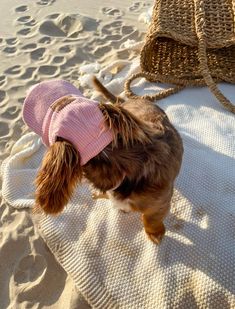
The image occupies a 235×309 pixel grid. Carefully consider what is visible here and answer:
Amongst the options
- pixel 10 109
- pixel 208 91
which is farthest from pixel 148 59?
pixel 10 109

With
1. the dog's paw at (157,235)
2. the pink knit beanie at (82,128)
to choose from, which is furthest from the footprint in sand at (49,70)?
the pink knit beanie at (82,128)

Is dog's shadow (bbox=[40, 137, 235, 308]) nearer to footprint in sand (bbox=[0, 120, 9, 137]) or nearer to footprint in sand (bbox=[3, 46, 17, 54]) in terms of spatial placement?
footprint in sand (bbox=[0, 120, 9, 137])

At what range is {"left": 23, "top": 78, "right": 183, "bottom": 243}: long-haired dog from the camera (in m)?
1.54

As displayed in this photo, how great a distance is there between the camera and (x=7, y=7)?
4.96 metres

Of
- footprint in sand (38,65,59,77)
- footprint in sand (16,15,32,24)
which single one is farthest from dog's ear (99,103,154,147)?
footprint in sand (16,15,32,24)

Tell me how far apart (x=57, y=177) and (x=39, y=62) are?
9.07 feet

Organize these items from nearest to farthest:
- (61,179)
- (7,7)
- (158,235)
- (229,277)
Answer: (61,179)
(229,277)
(158,235)
(7,7)

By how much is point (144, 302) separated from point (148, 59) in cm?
211

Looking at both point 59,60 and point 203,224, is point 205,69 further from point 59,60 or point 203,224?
point 59,60

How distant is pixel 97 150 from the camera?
157 centimetres

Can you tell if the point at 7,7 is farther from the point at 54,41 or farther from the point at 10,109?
the point at 10,109

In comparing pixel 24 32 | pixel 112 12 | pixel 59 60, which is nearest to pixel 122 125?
pixel 59 60

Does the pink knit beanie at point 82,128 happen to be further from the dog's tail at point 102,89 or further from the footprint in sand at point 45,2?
the footprint in sand at point 45,2

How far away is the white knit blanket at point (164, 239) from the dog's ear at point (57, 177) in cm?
82
